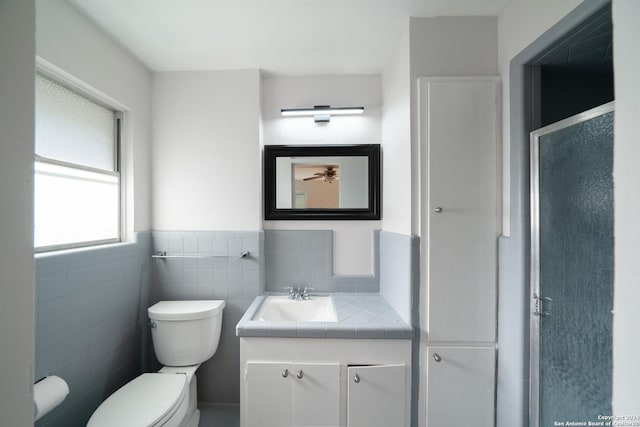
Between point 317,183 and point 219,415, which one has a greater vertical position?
point 317,183

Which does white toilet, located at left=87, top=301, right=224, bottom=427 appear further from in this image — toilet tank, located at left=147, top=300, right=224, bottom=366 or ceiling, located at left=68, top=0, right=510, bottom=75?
ceiling, located at left=68, top=0, right=510, bottom=75

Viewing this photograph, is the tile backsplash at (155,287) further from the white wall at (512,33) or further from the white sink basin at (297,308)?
the white wall at (512,33)

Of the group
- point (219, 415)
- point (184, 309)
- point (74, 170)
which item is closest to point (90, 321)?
point (184, 309)

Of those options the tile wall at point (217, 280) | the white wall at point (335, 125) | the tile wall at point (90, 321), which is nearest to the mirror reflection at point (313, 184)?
the white wall at point (335, 125)

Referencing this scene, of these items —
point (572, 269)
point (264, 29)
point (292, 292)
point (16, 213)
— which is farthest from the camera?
point (292, 292)

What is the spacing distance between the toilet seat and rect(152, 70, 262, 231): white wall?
908mm

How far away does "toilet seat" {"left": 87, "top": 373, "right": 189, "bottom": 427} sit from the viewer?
1079 mm

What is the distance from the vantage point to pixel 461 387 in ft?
4.22

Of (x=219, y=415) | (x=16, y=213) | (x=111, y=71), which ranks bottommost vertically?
(x=219, y=415)

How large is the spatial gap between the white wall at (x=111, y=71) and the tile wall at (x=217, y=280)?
322 mm

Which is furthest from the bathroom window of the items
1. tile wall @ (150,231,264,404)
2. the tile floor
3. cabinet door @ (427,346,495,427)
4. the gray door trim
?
the gray door trim

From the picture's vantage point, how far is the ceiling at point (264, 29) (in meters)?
1.24

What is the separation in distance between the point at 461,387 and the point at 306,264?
1.14 meters

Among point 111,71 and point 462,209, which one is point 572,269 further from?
point 111,71
